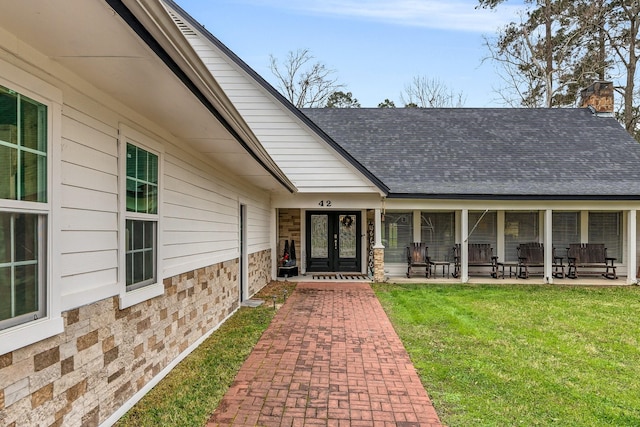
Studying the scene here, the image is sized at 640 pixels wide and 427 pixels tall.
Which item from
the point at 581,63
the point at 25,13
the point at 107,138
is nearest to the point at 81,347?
the point at 107,138

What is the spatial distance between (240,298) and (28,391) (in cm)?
577

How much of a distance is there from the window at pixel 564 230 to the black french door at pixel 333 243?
19.2 feet

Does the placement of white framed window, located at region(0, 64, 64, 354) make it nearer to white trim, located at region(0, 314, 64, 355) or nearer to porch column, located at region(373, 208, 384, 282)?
white trim, located at region(0, 314, 64, 355)

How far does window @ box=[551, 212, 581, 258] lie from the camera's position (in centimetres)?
1186

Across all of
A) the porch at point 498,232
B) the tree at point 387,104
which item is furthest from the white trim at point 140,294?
the tree at point 387,104

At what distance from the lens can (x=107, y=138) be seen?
3037 mm

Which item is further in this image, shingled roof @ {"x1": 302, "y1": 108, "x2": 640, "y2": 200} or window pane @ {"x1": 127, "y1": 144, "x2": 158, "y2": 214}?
shingled roof @ {"x1": 302, "y1": 108, "x2": 640, "y2": 200}

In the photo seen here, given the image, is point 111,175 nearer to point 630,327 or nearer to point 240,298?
point 240,298

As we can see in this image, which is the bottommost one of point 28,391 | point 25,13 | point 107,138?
point 28,391

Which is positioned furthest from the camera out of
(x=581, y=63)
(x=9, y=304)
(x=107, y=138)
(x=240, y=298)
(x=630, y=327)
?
(x=581, y=63)

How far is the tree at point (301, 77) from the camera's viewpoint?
2417 cm

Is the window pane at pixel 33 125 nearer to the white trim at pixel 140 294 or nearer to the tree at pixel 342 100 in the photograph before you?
the white trim at pixel 140 294

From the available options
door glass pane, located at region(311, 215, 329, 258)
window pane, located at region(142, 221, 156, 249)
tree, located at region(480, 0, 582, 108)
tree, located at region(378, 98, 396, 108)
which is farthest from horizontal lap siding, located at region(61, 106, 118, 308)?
tree, located at region(378, 98, 396, 108)

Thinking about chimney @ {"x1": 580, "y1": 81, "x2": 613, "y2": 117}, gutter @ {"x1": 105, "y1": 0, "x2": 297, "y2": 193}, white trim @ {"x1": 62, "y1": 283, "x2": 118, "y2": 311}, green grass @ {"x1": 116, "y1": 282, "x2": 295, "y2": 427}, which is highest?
chimney @ {"x1": 580, "y1": 81, "x2": 613, "y2": 117}
